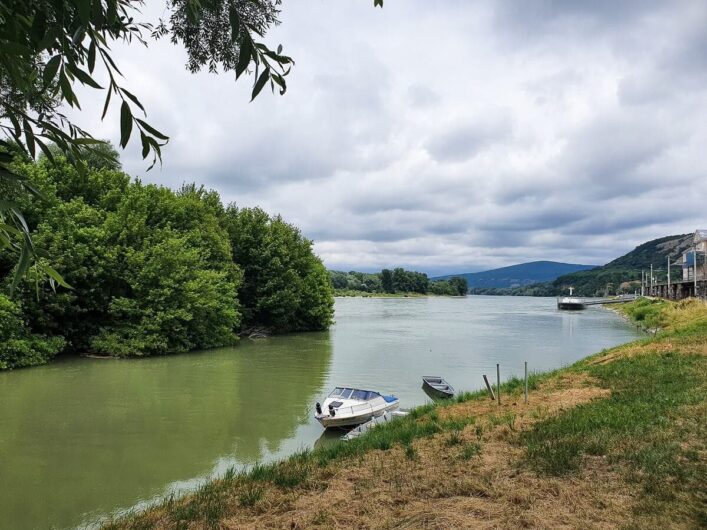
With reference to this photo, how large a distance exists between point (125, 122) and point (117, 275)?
111 feet

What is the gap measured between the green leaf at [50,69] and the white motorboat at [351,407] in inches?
622

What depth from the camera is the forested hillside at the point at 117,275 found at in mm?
27750

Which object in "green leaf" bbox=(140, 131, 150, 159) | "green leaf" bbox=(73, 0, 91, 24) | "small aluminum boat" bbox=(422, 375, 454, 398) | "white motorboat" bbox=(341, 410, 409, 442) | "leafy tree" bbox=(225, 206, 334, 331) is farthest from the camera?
"leafy tree" bbox=(225, 206, 334, 331)

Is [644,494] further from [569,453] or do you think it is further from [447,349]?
[447,349]

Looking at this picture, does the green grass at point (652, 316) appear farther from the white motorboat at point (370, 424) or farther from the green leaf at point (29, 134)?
the green leaf at point (29, 134)

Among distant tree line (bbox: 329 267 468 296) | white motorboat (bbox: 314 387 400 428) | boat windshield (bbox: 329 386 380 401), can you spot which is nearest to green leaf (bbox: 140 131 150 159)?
white motorboat (bbox: 314 387 400 428)

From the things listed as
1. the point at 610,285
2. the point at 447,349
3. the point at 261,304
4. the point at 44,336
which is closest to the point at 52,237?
the point at 44,336

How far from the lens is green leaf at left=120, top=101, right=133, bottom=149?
2.05m

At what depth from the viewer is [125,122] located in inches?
81.3

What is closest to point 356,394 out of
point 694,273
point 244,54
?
point 244,54

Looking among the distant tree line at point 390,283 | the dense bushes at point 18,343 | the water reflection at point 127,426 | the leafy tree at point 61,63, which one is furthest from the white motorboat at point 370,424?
the distant tree line at point 390,283

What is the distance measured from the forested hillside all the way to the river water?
2000 millimetres

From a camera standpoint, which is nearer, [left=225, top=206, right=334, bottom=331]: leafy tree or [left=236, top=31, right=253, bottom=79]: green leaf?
[left=236, top=31, right=253, bottom=79]: green leaf

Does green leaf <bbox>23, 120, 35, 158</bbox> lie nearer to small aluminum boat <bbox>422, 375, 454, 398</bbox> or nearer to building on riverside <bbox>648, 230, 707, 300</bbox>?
small aluminum boat <bbox>422, 375, 454, 398</bbox>
